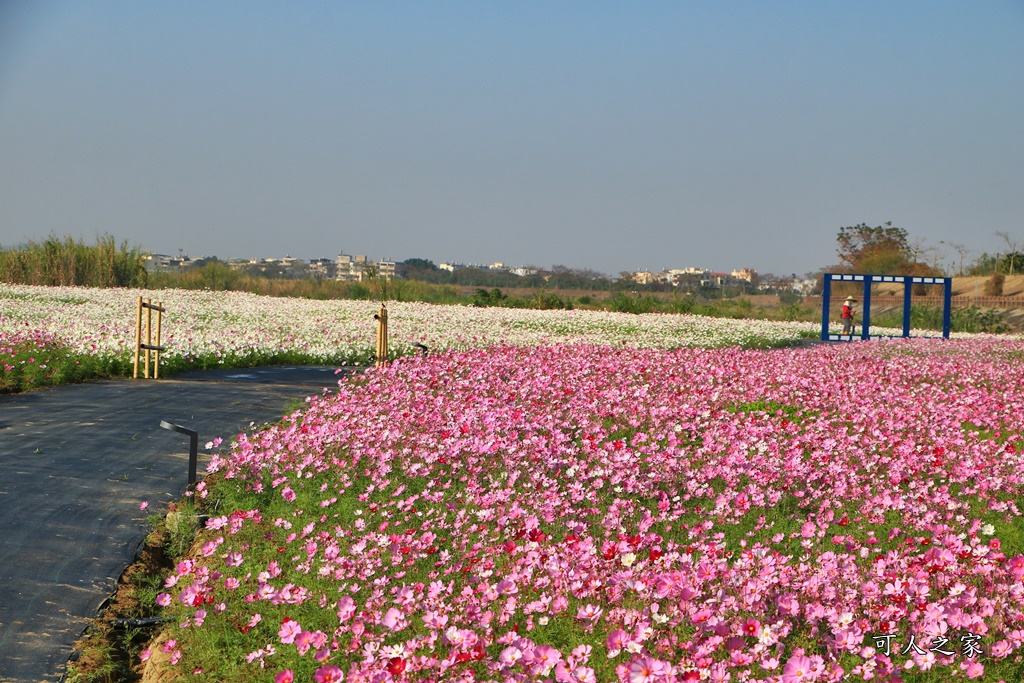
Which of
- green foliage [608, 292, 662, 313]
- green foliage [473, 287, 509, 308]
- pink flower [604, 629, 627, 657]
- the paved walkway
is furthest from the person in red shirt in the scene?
pink flower [604, 629, 627, 657]

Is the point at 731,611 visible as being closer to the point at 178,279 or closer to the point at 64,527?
the point at 64,527

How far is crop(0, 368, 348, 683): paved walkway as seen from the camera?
183 inches

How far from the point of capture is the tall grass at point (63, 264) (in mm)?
35875

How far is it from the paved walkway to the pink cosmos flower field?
48cm

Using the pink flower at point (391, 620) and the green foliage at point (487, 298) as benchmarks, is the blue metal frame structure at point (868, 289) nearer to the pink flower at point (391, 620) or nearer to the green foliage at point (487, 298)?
the green foliage at point (487, 298)

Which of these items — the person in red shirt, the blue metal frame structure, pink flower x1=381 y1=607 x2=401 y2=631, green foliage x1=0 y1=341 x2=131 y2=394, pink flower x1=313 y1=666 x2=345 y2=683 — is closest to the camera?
pink flower x1=313 y1=666 x2=345 y2=683

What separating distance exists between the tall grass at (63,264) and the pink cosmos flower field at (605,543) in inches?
1158

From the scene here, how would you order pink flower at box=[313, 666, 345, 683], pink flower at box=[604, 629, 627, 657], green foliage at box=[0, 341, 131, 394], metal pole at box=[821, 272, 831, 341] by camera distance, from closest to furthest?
pink flower at box=[604, 629, 627, 657] → pink flower at box=[313, 666, 345, 683] → green foliage at box=[0, 341, 131, 394] → metal pole at box=[821, 272, 831, 341]

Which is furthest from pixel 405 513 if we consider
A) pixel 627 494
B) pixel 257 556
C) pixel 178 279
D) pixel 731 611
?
pixel 178 279

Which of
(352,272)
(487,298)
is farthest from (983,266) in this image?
(352,272)

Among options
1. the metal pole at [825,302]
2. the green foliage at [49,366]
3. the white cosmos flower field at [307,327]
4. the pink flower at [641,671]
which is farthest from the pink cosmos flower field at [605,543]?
the metal pole at [825,302]

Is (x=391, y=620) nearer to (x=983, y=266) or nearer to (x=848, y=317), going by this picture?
(x=848, y=317)

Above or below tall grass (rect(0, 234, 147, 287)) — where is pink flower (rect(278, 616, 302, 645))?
below

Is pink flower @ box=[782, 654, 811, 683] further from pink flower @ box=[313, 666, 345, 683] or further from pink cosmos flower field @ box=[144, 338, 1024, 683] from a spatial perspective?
pink flower @ box=[313, 666, 345, 683]
